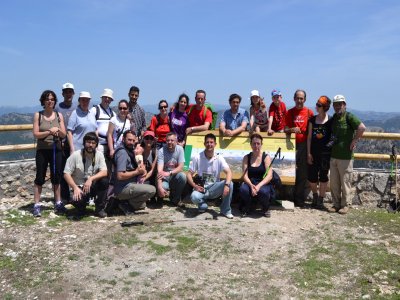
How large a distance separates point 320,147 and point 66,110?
5714mm

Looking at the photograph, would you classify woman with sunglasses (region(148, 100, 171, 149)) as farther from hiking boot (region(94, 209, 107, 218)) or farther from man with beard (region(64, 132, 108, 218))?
hiking boot (region(94, 209, 107, 218))

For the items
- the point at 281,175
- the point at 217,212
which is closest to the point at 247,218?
the point at 217,212

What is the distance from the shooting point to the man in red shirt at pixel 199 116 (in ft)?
31.2

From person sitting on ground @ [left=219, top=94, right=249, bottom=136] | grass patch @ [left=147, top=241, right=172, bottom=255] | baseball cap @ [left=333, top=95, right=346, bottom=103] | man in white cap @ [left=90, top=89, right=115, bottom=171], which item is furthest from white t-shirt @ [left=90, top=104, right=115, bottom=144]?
baseball cap @ [left=333, top=95, right=346, bottom=103]

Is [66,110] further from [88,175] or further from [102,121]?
[88,175]

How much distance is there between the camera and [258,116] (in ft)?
32.2

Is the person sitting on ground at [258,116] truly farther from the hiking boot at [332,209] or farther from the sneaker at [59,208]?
the sneaker at [59,208]

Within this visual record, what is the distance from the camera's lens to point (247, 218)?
824 centimetres

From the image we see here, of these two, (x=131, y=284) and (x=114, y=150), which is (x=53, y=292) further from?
(x=114, y=150)

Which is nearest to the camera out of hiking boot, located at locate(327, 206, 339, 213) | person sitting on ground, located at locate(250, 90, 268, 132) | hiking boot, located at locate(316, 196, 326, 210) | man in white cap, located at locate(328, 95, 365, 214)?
man in white cap, located at locate(328, 95, 365, 214)

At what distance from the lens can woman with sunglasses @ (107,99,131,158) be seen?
8.53m

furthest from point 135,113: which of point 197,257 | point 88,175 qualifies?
point 197,257

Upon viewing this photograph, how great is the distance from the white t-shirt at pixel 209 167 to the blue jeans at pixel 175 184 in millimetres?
441

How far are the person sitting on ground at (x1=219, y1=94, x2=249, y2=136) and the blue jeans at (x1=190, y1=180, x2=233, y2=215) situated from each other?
5.51 ft
